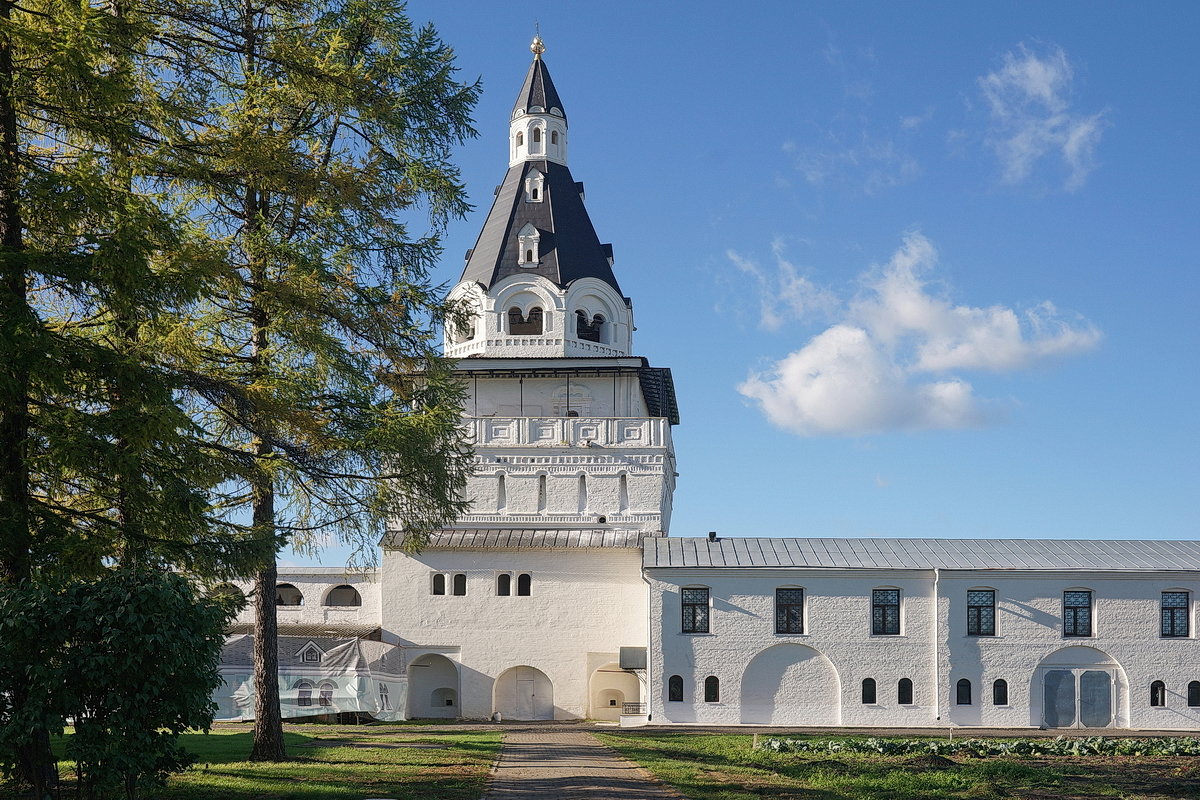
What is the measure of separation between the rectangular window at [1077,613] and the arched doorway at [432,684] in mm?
15477

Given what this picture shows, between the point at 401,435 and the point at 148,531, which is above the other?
the point at 401,435

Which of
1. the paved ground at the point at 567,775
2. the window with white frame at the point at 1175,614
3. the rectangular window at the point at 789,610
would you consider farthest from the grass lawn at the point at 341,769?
the window with white frame at the point at 1175,614

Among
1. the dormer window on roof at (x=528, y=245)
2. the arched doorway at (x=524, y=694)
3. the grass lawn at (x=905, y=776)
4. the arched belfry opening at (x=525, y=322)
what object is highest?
the dormer window on roof at (x=528, y=245)

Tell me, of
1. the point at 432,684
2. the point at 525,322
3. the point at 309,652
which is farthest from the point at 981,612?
the point at 309,652

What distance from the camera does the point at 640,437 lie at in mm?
33594

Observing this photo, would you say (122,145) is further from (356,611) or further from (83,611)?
(356,611)

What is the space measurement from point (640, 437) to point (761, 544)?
443 centimetres

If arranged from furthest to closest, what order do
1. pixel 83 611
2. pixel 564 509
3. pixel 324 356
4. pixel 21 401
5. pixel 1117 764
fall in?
1. pixel 564 509
2. pixel 1117 764
3. pixel 324 356
4. pixel 21 401
5. pixel 83 611

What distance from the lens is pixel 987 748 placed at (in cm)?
2020

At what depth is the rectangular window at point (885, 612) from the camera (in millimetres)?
30141

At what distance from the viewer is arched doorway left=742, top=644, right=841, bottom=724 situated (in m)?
29.7

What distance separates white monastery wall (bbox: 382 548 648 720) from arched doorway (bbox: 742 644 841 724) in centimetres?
348

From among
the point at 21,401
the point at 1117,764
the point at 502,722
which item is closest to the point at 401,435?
the point at 21,401

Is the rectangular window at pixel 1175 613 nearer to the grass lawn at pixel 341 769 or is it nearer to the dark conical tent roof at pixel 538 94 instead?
the grass lawn at pixel 341 769
